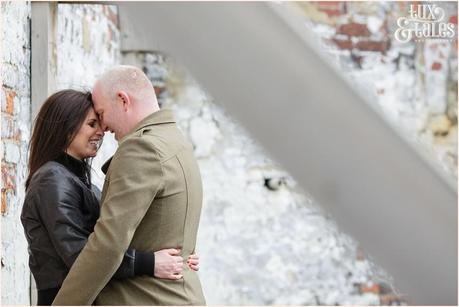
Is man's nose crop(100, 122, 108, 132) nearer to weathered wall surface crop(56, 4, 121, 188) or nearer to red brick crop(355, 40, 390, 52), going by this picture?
weathered wall surface crop(56, 4, 121, 188)

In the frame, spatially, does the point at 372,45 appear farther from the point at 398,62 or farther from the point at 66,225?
the point at 66,225

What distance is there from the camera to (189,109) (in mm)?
4434

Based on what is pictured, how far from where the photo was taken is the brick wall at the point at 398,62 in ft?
15.0

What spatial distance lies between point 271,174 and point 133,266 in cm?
269

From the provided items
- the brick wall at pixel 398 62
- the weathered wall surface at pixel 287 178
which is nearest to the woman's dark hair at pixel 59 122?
the weathered wall surface at pixel 287 178

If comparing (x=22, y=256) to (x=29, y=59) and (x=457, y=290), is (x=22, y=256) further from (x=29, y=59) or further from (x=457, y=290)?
(x=457, y=290)

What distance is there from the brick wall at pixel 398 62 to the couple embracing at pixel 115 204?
8.78ft

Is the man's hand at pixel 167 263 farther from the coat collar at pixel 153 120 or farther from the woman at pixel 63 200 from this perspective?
the coat collar at pixel 153 120

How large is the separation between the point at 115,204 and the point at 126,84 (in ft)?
1.09

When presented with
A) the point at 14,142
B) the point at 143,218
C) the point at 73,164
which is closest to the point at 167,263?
the point at 143,218

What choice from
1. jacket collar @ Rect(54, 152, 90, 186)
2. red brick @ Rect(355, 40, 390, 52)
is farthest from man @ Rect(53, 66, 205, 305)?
red brick @ Rect(355, 40, 390, 52)

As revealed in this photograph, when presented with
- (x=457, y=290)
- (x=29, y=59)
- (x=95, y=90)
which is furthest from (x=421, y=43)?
(x=457, y=290)

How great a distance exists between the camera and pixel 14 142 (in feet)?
8.78

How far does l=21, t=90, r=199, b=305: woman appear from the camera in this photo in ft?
6.08
